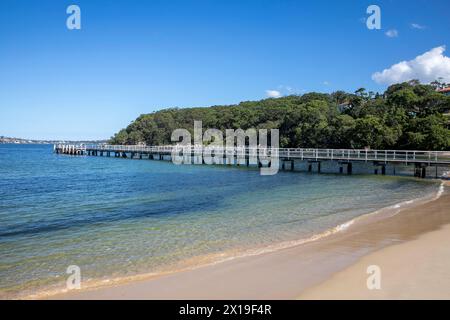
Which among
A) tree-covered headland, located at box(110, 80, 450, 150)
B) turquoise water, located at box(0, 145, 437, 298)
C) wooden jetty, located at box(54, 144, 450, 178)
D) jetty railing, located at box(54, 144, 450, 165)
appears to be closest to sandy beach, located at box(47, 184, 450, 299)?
turquoise water, located at box(0, 145, 437, 298)

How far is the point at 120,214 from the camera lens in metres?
15.5

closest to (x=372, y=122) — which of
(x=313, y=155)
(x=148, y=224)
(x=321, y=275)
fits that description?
(x=313, y=155)

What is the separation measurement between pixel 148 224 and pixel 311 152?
28.5m

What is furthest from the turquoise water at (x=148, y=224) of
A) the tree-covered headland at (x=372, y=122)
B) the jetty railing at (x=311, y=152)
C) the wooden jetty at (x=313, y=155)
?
the tree-covered headland at (x=372, y=122)

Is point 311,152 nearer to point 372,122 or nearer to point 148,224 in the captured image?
point 372,122

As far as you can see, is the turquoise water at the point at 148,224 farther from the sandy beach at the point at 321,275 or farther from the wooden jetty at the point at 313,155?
the wooden jetty at the point at 313,155

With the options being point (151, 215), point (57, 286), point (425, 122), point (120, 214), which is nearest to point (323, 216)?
point (151, 215)

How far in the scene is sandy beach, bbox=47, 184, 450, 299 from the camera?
6723mm

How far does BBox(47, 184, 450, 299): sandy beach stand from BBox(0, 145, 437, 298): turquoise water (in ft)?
2.76

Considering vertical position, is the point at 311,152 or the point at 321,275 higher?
the point at 311,152

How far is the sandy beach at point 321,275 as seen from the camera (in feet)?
22.1

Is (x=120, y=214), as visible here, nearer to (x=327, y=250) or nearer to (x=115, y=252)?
(x=115, y=252)

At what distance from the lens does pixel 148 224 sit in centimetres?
1336
